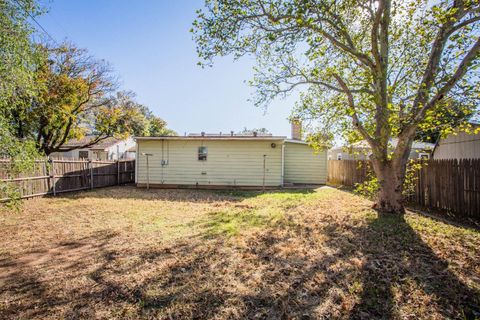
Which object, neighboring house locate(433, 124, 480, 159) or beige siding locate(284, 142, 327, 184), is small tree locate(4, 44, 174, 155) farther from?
neighboring house locate(433, 124, 480, 159)

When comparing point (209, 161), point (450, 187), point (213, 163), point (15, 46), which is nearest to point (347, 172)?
point (450, 187)

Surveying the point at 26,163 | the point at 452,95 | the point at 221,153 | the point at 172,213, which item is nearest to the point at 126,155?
the point at 221,153

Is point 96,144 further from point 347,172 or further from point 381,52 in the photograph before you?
point 381,52

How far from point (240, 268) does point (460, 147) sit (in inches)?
494

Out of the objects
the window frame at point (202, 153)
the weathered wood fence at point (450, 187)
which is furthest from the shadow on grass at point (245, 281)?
the window frame at point (202, 153)

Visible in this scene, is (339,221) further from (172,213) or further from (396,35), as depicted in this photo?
(396,35)

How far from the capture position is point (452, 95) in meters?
5.14

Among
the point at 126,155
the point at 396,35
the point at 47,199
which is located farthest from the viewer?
the point at 126,155

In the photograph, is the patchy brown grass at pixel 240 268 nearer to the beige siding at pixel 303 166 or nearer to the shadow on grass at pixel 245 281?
the shadow on grass at pixel 245 281

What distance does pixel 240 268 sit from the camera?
3.50 meters

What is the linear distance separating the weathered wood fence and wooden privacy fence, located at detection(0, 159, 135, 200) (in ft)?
39.2

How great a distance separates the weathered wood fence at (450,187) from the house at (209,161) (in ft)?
20.5

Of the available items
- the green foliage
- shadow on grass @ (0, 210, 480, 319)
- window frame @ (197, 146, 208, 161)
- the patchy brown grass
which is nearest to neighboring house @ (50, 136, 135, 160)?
window frame @ (197, 146, 208, 161)

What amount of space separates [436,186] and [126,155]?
2840 cm
